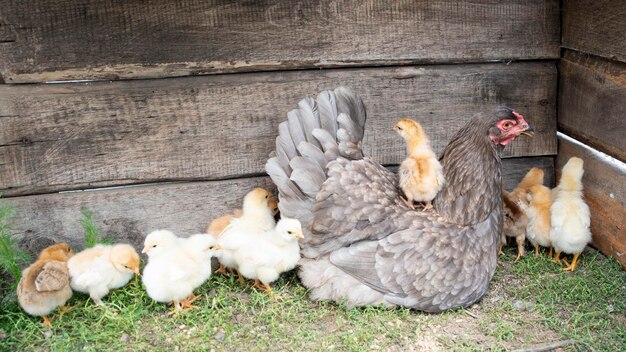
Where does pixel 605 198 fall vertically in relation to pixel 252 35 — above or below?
below

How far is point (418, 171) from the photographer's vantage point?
3.25 meters

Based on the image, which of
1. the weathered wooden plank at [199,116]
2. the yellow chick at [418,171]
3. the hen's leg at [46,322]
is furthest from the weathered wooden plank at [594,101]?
the hen's leg at [46,322]

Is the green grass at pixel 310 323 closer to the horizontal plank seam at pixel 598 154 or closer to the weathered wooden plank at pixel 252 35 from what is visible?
the horizontal plank seam at pixel 598 154

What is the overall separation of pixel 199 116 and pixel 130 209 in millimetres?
637

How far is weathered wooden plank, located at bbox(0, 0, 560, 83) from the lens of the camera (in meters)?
3.26

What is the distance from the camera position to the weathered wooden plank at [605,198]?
3.66m

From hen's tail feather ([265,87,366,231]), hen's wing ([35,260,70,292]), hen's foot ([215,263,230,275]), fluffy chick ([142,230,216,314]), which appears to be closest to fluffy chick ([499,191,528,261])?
hen's tail feather ([265,87,366,231])

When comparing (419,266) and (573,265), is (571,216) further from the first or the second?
(419,266)

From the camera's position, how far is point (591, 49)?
3.68m

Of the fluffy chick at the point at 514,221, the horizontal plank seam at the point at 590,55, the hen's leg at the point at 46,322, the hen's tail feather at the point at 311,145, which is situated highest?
the horizontal plank seam at the point at 590,55

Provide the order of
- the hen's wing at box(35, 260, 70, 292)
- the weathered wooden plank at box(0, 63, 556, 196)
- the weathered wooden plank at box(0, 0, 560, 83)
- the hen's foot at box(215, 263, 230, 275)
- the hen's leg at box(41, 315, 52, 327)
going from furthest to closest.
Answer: the hen's foot at box(215, 263, 230, 275), the weathered wooden plank at box(0, 63, 556, 196), the weathered wooden plank at box(0, 0, 560, 83), the hen's leg at box(41, 315, 52, 327), the hen's wing at box(35, 260, 70, 292)

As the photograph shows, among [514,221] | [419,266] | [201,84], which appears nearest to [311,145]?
[201,84]

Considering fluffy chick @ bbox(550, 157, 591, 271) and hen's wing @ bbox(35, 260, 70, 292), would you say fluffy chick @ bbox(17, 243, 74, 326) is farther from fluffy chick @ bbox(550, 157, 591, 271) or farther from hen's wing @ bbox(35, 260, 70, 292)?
fluffy chick @ bbox(550, 157, 591, 271)

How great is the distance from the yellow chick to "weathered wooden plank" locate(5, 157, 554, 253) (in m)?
0.85
